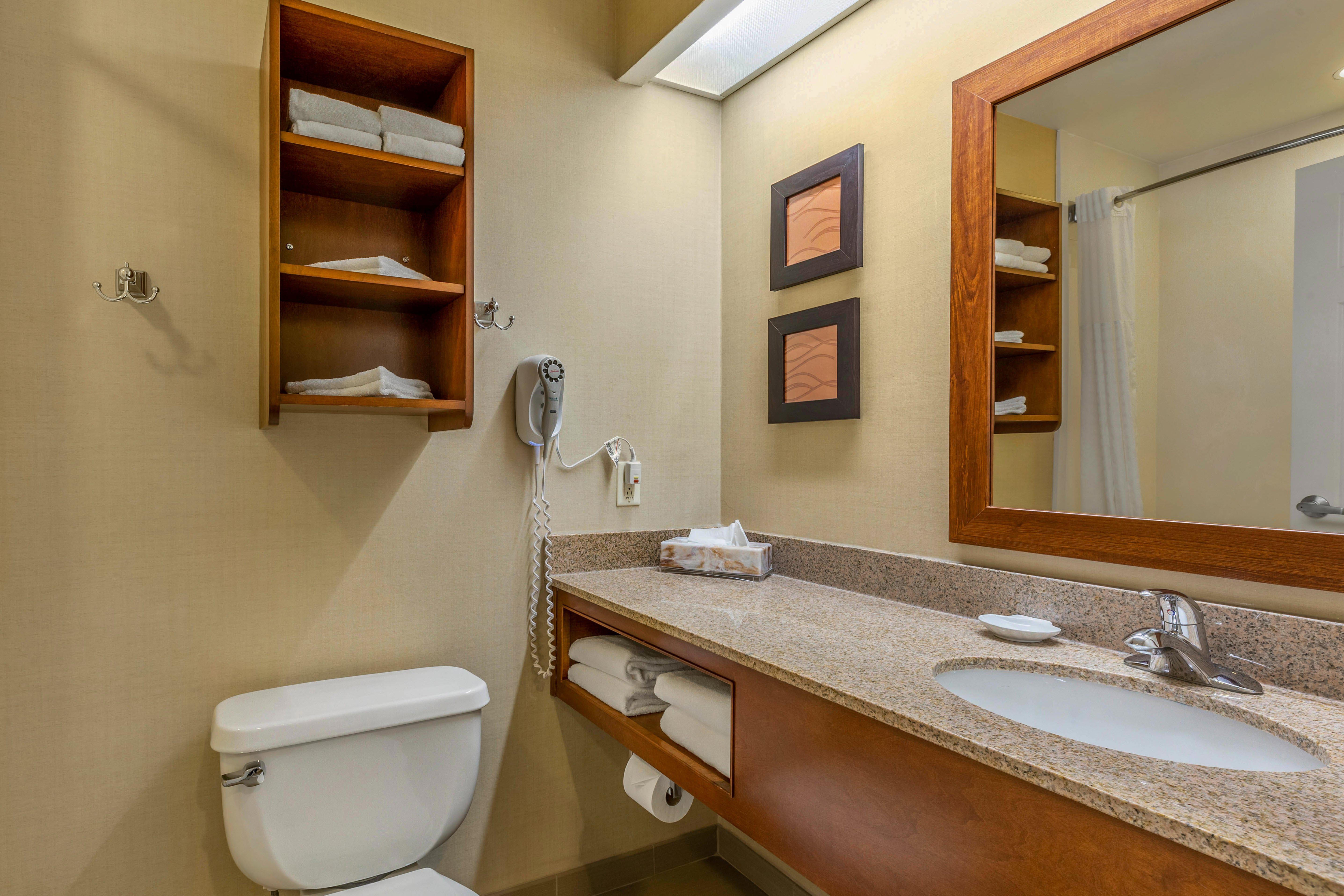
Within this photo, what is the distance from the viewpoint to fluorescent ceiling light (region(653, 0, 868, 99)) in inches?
67.6

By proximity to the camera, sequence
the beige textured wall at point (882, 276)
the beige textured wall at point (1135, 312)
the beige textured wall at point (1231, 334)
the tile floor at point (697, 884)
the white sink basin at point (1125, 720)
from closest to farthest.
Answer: the white sink basin at point (1125, 720) → the beige textured wall at point (1231, 334) → the beige textured wall at point (1135, 312) → the beige textured wall at point (882, 276) → the tile floor at point (697, 884)

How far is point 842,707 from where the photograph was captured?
95 cm

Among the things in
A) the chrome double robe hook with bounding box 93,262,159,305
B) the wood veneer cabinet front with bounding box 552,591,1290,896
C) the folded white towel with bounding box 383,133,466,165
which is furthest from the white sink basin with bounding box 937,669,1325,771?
the chrome double robe hook with bounding box 93,262,159,305

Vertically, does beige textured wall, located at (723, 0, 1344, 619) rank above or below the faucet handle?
above

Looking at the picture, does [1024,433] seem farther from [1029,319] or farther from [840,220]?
[840,220]

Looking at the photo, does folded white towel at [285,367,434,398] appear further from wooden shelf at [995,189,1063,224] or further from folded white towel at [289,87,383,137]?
wooden shelf at [995,189,1063,224]

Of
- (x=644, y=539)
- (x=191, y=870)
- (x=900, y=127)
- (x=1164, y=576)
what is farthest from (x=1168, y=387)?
(x=191, y=870)

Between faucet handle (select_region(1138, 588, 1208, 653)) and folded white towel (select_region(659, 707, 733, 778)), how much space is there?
25.9 inches

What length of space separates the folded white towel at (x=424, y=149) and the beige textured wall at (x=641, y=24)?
61 centimetres

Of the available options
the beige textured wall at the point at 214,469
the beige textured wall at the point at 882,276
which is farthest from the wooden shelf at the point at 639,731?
the beige textured wall at the point at 882,276

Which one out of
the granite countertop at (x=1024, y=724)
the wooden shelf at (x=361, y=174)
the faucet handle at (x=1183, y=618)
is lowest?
the granite countertop at (x=1024, y=724)

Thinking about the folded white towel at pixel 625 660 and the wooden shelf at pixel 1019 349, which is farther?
the folded white towel at pixel 625 660

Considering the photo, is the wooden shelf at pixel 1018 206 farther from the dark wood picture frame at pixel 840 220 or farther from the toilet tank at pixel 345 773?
the toilet tank at pixel 345 773

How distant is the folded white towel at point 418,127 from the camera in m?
1.46
